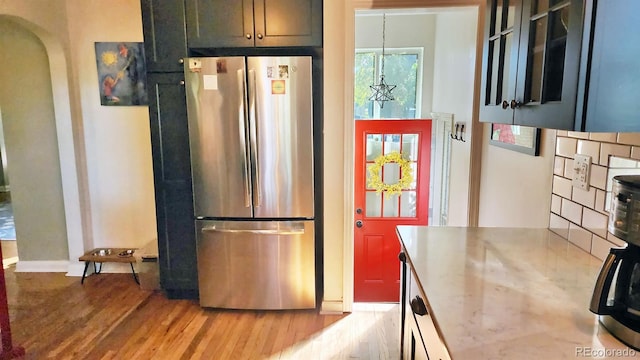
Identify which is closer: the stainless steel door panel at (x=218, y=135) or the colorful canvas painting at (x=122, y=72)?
the stainless steel door panel at (x=218, y=135)

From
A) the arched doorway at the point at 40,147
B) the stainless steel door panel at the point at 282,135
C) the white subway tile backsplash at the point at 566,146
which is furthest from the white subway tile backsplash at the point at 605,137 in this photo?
the arched doorway at the point at 40,147

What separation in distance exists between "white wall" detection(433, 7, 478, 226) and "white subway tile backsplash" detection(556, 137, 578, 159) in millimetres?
1003

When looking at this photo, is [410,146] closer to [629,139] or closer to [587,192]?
[587,192]

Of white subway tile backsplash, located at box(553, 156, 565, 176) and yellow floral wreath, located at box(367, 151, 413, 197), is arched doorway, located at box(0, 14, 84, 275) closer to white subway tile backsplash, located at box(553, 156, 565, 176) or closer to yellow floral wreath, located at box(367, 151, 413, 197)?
yellow floral wreath, located at box(367, 151, 413, 197)

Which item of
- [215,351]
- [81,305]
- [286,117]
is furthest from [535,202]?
[81,305]

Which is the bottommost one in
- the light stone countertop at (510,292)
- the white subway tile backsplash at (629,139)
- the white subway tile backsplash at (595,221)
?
the light stone countertop at (510,292)

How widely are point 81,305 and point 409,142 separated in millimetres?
2943

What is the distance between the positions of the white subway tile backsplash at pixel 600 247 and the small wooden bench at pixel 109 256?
10.7 feet

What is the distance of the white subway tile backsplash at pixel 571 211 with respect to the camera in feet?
4.83

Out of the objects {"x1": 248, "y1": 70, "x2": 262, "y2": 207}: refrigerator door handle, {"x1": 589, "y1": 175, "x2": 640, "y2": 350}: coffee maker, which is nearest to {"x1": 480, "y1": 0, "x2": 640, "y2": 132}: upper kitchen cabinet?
{"x1": 589, "y1": 175, "x2": 640, "y2": 350}: coffee maker

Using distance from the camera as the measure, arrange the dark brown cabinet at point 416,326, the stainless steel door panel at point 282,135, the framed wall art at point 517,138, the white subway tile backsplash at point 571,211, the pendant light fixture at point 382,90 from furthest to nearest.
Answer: the pendant light fixture at point 382,90, the stainless steel door panel at point 282,135, the framed wall art at point 517,138, the white subway tile backsplash at point 571,211, the dark brown cabinet at point 416,326

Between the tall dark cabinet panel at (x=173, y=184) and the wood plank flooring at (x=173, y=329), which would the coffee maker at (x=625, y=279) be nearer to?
the wood plank flooring at (x=173, y=329)

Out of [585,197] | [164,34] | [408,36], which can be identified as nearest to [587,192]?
[585,197]

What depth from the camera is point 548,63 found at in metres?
1.09
